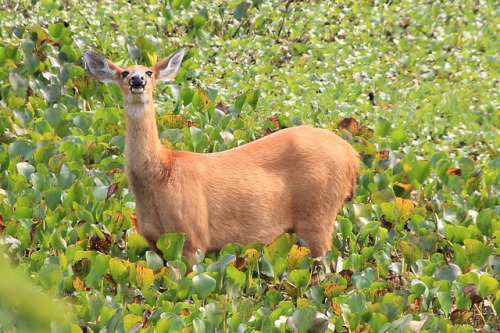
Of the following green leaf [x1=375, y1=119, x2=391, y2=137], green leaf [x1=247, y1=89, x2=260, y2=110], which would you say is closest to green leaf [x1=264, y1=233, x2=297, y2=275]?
green leaf [x1=375, y1=119, x2=391, y2=137]

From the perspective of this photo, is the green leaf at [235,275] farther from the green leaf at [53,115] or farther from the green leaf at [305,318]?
the green leaf at [53,115]

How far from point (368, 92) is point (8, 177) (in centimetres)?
482

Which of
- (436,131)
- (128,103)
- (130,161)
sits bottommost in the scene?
(436,131)

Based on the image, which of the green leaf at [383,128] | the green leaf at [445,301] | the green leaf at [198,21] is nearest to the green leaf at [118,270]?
the green leaf at [445,301]

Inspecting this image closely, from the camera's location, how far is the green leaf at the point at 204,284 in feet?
18.2

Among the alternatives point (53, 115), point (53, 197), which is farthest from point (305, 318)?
point (53, 115)

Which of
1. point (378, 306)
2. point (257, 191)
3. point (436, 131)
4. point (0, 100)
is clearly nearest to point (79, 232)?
point (257, 191)

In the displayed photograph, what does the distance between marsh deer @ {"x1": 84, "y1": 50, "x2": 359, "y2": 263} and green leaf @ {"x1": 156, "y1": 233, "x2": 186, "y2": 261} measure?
0.48 ft

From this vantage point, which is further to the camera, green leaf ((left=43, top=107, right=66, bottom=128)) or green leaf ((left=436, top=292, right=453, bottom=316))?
green leaf ((left=43, top=107, right=66, bottom=128))

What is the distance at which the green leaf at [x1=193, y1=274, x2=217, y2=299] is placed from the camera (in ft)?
18.2

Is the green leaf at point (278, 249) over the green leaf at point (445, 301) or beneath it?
over

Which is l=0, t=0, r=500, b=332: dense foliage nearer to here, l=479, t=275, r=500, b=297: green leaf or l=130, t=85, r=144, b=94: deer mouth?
l=479, t=275, r=500, b=297: green leaf

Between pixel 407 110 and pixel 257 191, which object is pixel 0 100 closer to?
pixel 257 191

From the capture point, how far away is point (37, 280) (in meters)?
5.62
